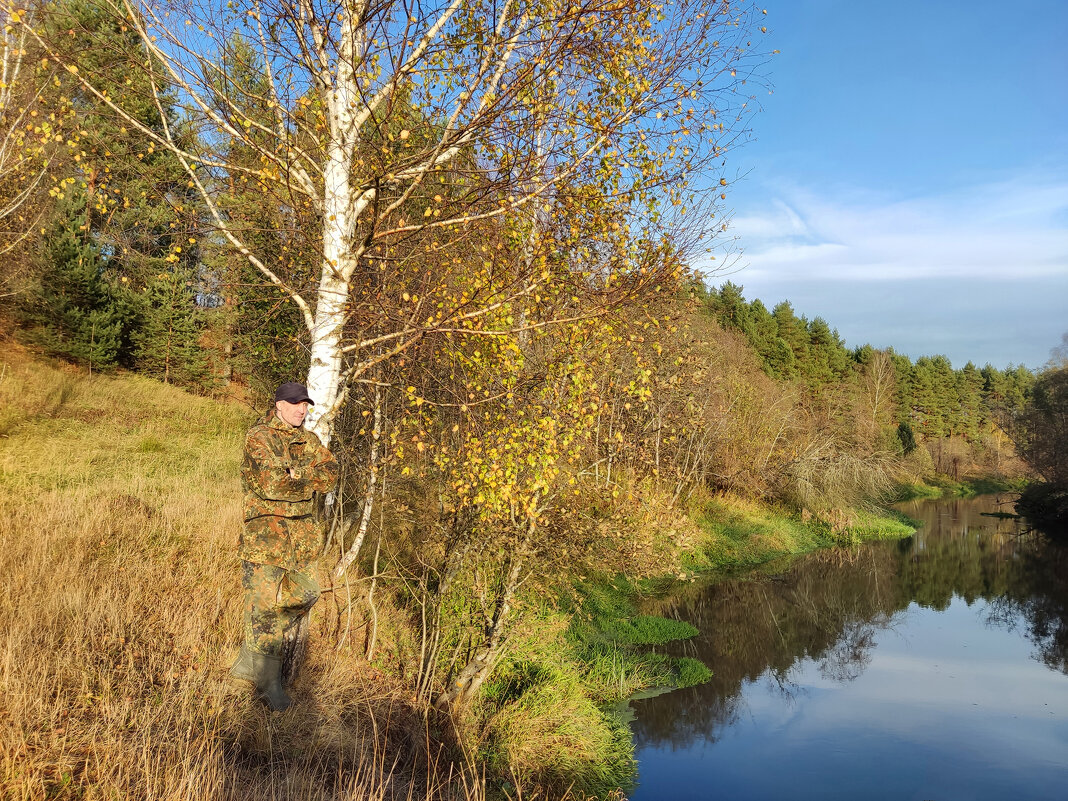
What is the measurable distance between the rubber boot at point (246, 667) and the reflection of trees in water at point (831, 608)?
18.7ft

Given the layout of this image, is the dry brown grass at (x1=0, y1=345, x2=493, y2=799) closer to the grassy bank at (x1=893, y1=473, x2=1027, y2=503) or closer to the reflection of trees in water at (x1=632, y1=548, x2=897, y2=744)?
the reflection of trees in water at (x1=632, y1=548, x2=897, y2=744)

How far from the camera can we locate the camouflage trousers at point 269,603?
185 inches

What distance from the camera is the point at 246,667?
4855mm

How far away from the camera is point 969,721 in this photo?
1018 centimetres

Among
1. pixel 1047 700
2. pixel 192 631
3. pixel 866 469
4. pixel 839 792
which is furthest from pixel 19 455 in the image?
pixel 866 469

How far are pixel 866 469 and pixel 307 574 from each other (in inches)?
885

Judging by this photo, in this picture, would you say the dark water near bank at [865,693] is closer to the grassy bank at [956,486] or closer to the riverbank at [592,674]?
the riverbank at [592,674]

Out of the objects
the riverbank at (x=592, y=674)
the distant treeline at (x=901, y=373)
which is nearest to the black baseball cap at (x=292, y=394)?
the riverbank at (x=592, y=674)

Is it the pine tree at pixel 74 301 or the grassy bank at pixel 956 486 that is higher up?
the pine tree at pixel 74 301

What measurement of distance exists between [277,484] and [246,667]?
4.68 ft

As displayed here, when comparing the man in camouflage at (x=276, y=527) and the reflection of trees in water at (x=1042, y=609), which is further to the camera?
the reflection of trees in water at (x=1042, y=609)

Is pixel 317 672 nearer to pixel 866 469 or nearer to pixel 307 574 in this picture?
pixel 307 574

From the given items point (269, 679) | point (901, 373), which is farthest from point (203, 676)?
point (901, 373)

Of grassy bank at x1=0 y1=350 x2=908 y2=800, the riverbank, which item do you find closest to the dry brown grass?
grassy bank at x1=0 y1=350 x2=908 y2=800
